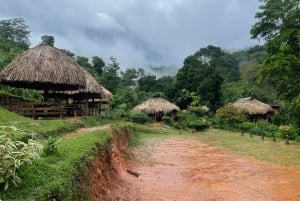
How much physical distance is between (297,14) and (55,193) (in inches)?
770

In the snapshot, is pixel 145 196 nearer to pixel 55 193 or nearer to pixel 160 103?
pixel 55 193

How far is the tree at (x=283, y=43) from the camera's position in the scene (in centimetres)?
1966

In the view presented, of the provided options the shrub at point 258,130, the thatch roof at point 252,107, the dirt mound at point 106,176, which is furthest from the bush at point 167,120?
the dirt mound at point 106,176

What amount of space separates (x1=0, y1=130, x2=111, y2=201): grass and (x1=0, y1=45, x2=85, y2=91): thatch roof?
33.9 ft

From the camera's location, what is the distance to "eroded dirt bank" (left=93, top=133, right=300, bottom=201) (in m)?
9.21

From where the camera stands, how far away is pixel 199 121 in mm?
30156

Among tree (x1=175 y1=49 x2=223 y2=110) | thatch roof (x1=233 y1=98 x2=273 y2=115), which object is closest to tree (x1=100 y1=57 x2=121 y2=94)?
tree (x1=175 y1=49 x2=223 y2=110)

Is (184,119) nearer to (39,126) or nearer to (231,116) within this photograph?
(231,116)

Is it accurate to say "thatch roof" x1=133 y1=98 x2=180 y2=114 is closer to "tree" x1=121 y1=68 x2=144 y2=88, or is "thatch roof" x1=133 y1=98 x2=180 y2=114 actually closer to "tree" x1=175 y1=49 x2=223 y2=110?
"tree" x1=175 y1=49 x2=223 y2=110

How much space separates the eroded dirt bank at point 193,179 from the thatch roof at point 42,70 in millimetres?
5326

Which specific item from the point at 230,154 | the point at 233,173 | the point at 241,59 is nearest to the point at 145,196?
the point at 233,173

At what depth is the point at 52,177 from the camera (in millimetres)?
5137

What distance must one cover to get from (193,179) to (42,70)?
9704 millimetres

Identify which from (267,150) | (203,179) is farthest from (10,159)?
(267,150)
